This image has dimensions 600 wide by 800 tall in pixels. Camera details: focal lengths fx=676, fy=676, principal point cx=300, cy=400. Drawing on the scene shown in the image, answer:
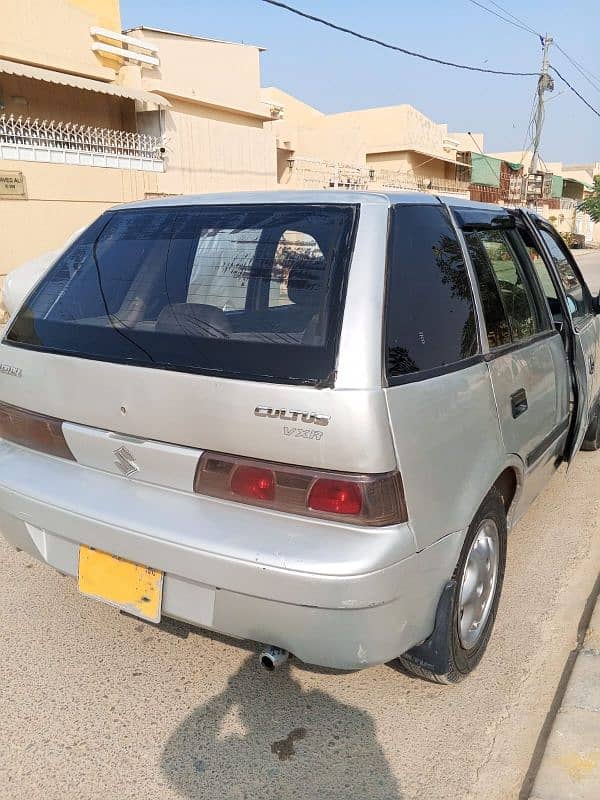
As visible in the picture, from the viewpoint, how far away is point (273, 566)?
6.09ft

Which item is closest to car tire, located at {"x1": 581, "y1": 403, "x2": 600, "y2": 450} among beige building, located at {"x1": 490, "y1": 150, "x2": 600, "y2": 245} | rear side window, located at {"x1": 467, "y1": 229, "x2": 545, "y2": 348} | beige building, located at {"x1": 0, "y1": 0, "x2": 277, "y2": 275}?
rear side window, located at {"x1": 467, "y1": 229, "x2": 545, "y2": 348}

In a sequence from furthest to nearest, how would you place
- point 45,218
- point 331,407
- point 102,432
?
point 45,218 → point 102,432 → point 331,407

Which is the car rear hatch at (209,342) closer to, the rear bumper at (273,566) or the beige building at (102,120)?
the rear bumper at (273,566)

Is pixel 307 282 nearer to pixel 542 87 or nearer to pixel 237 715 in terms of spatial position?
pixel 237 715

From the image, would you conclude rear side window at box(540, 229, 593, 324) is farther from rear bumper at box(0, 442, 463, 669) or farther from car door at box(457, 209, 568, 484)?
rear bumper at box(0, 442, 463, 669)

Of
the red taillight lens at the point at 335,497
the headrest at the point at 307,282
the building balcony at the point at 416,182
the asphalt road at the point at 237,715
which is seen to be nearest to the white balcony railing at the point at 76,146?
the building balcony at the point at 416,182

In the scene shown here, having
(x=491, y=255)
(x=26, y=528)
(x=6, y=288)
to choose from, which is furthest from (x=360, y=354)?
(x=6, y=288)

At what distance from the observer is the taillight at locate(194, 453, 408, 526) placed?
72.9 inches

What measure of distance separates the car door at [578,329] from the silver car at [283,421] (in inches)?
32.3

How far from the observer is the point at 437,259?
2340mm

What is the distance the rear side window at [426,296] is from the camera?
2.03 meters

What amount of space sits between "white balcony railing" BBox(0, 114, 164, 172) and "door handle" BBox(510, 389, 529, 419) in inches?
438

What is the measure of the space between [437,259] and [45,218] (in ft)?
37.8

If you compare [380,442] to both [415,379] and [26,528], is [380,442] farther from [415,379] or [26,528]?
[26,528]
